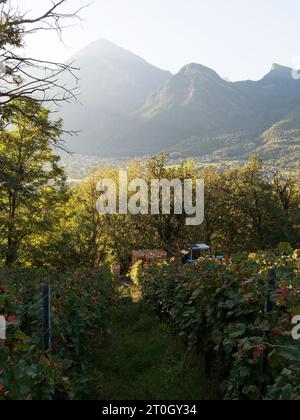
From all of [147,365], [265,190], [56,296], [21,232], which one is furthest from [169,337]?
[265,190]

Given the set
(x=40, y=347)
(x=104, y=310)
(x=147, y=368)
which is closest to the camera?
(x=40, y=347)

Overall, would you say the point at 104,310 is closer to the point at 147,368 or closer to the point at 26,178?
the point at 147,368

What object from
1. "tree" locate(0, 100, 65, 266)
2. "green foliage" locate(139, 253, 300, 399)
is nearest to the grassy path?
"green foliage" locate(139, 253, 300, 399)

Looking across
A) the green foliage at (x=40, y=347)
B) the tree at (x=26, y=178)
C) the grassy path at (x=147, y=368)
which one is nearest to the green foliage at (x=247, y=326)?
the grassy path at (x=147, y=368)

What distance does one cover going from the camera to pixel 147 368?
8.53 meters

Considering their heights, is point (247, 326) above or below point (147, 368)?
above

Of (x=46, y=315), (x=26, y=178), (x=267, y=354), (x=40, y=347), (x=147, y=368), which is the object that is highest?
(x=26, y=178)

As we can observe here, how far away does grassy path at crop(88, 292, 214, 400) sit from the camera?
6.93m

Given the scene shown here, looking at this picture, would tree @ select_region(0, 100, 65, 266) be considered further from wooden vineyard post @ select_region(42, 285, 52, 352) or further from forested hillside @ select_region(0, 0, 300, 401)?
wooden vineyard post @ select_region(42, 285, 52, 352)

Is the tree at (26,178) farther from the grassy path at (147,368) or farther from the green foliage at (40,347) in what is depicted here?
the green foliage at (40,347)

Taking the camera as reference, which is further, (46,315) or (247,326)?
(46,315)

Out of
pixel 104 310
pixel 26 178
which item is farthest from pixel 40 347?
pixel 26 178

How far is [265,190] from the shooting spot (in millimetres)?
39969
